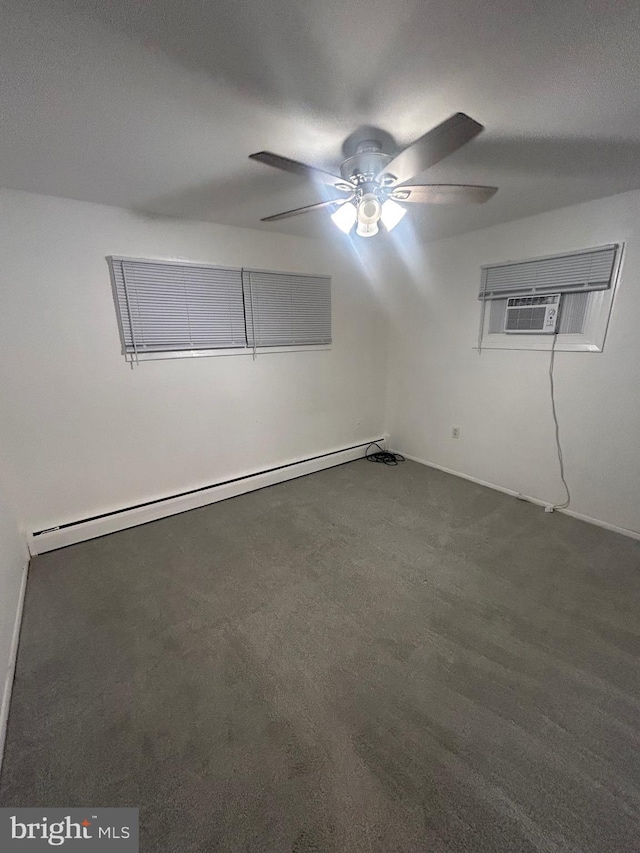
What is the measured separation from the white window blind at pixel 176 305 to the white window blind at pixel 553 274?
213 cm

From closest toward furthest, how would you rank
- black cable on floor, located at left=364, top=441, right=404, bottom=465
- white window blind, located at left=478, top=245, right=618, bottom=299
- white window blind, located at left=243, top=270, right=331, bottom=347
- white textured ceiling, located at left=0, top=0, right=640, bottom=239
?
white textured ceiling, located at left=0, top=0, right=640, bottom=239, white window blind, located at left=478, top=245, right=618, bottom=299, white window blind, located at left=243, top=270, right=331, bottom=347, black cable on floor, located at left=364, top=441, right=404, bottom=465

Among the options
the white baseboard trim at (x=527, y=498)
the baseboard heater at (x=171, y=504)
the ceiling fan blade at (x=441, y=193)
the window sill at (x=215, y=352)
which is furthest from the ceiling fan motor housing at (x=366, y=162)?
the white baseboard trim at (x=527, y=498)

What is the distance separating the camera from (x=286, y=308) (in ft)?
10.3

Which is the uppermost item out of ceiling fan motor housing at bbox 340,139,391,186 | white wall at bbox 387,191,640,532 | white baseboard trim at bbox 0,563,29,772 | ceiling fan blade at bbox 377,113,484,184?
ceiling fan motor housing at bbox 340,139,391,186

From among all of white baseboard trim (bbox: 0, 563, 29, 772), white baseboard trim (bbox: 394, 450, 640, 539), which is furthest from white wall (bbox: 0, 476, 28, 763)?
white baseboard trim (bbox: 394, 450, 640, 539)

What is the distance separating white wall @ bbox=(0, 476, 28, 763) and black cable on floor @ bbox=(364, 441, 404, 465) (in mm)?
3021

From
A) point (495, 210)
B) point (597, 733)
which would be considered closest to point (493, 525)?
point (597, 733)

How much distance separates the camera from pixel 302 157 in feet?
5.53

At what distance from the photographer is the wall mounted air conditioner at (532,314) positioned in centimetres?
264

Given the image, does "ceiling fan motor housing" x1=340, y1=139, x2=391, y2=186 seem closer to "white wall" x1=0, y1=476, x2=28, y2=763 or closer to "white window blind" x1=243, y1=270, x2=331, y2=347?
"white window blind" x1=243, y1=270, x2=331, y2=347

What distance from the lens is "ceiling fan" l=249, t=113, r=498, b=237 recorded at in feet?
4.35

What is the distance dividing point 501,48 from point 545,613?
2325 millimetres

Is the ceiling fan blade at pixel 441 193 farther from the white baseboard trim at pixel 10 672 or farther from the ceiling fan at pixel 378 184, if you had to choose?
the white baseboard trim at pixel 10 672

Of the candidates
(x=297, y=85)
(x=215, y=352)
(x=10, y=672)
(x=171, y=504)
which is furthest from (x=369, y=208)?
(x=10, y=672)
